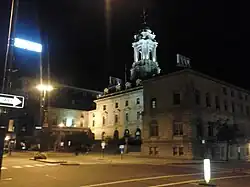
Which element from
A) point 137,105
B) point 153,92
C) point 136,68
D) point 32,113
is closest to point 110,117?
point 137,105

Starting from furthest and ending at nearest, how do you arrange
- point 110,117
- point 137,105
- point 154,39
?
point 154,39, point 110,117, point 137,105

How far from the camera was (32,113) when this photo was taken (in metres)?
82.0

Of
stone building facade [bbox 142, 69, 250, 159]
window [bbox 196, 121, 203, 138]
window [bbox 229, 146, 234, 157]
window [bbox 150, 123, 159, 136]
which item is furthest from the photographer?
window [bbox 229, 146, 234, 157]

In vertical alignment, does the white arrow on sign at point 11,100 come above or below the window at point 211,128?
below

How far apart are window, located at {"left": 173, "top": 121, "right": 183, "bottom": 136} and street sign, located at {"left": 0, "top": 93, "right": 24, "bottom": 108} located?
42913 millimetres

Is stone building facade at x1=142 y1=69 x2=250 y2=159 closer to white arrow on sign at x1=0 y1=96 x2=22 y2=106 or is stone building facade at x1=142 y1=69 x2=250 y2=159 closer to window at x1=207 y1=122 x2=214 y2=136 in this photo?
window at x1=207 y1=122 x2=214 y2=136

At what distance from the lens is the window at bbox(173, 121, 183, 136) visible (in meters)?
48.9

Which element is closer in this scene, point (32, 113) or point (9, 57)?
point (9, 57)

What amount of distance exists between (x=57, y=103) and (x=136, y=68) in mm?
26081

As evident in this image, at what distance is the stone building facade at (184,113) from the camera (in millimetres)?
48062

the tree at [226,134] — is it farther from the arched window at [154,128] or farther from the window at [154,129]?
the arched window at [154,128]

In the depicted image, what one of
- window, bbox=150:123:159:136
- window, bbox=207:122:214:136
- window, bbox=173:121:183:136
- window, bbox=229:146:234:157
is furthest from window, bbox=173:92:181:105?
window, bbox=229:146:234:157

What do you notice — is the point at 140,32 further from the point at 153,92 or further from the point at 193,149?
the point at 193,149

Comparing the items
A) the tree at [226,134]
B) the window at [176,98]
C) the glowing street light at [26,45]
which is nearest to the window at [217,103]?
the tree at [226,134]
